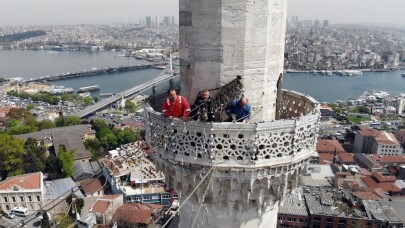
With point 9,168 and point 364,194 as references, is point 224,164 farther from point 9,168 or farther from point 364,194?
point 9,168

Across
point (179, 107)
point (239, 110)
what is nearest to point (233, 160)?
point (239, 110)

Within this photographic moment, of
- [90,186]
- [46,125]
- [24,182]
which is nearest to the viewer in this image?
[24,182]

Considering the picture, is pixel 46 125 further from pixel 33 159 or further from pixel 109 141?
pixel 33 159

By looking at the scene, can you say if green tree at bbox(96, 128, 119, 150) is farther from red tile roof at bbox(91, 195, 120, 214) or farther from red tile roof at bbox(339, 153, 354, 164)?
red tile roof at bbox(339, 153, 354, 164)

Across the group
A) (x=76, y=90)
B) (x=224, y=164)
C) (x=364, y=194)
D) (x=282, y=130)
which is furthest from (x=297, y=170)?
(x=76, y=90)

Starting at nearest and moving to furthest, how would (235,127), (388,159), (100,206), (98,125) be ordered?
(235,127) → (100,206) → (388,159) → (98,125)

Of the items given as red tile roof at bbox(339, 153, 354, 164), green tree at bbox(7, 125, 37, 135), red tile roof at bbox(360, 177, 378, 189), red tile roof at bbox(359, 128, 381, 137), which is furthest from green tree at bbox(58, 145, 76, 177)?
red tile roof at bbox(359, 128, 381, 137)

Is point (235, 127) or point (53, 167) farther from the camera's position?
point (53, 167)

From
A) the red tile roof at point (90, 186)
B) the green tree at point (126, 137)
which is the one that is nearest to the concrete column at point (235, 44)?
the red tile roof at point (90, 186)
